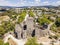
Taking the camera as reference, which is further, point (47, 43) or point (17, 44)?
point (47, 43)

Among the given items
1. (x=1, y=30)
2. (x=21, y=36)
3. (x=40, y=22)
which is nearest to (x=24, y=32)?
(x=21, y=36)

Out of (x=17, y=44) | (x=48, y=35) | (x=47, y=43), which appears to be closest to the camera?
(x=17, y=44)

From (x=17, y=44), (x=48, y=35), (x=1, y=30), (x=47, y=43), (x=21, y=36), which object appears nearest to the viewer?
(x=17, y=44)

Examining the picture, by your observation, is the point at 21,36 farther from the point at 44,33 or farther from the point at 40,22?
the point at 40,22

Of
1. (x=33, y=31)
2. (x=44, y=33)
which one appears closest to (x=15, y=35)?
(x=33, y=31)

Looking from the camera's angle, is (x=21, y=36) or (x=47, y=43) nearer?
(x=47, y=43)

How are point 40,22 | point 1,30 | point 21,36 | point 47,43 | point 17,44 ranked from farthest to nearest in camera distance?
point 40,22
point 1,30
point 21,36
point 47,43
point 17,44

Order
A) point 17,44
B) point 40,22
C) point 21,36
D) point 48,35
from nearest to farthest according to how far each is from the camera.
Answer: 1. point 17,44
2. point 21,36
3. point 48,35
4. point 40,22

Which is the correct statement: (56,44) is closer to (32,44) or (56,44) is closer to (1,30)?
(32,44)

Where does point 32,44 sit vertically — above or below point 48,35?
above
